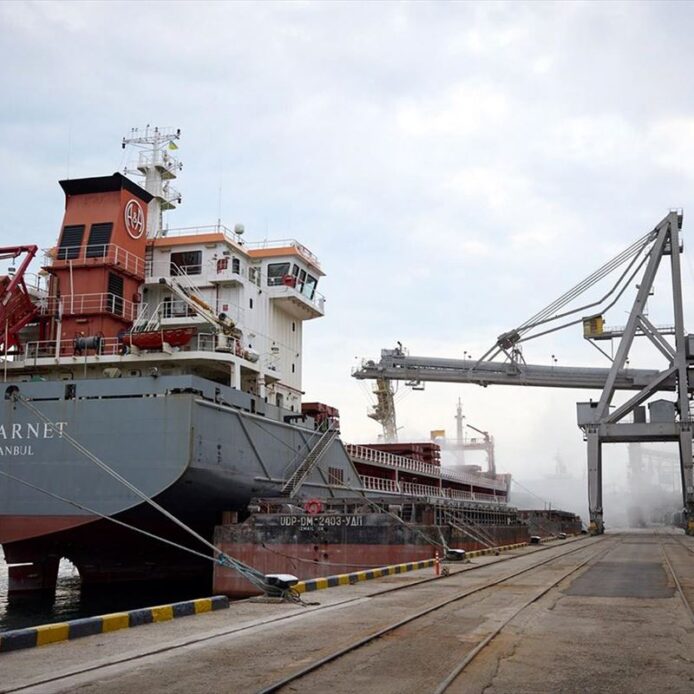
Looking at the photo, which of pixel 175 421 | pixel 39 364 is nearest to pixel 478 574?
pixel 175 421

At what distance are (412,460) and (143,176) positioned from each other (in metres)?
22.6

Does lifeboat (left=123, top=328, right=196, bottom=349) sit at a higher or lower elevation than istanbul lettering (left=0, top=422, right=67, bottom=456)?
higher

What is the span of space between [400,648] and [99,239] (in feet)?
62.1

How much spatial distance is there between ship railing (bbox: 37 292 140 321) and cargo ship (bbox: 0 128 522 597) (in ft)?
0.16

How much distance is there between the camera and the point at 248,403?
74.9ft

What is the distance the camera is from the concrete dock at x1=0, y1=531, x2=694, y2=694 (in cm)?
657

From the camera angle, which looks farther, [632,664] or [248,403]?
[248,403]

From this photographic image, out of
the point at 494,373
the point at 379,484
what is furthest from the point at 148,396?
the point at 494,373

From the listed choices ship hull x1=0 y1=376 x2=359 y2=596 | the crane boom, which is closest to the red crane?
ship hull x1=0 y1=376 x2=359 y2=596

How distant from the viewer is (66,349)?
895 inches

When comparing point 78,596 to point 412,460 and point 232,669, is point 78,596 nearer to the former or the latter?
point 232,669

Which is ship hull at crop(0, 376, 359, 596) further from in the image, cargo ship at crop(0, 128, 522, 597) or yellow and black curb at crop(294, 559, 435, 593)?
yellow and black curb at crop(294, 559, 435, 593)

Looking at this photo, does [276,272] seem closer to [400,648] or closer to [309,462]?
[309,462]

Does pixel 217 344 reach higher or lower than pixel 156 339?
higher
